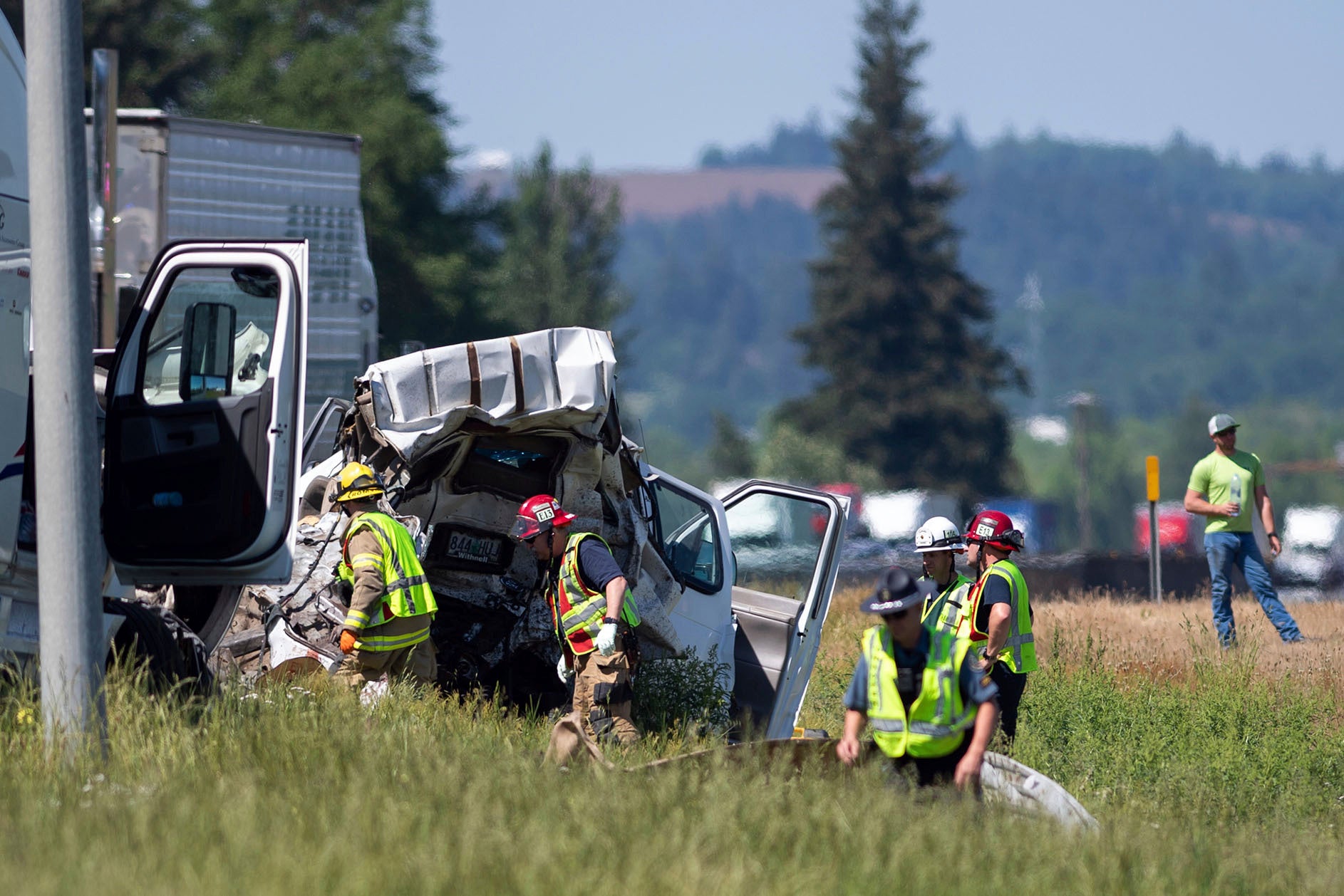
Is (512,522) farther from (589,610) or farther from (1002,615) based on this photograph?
(1002,615)

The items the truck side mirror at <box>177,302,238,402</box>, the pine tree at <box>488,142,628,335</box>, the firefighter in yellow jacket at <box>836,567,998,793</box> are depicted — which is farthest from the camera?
the pine tree at <box>488,142,628,335</box>

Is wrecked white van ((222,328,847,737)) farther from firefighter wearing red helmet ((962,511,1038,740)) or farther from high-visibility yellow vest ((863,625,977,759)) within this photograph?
high-visibility yellow vest ((863,625,977,759))

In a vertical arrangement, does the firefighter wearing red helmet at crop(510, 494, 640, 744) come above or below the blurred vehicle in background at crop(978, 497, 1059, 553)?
above

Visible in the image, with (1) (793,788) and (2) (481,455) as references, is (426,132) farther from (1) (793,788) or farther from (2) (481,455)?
(1) (793,788)

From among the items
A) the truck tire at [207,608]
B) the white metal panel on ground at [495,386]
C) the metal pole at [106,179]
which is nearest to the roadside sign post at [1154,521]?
the white metal panel on ground at [495,386]

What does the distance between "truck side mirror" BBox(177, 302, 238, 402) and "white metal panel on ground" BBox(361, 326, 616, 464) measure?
3.02 ft

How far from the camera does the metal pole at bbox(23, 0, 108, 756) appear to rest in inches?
248

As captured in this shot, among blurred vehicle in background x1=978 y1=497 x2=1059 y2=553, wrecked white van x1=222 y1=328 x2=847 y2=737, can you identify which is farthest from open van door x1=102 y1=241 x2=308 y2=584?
blurred vehicle in background x1=978 y1=497 x2=1059 y2=553

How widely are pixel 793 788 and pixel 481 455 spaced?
3962 millimetres

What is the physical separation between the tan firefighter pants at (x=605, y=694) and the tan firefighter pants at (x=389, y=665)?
846 millimetres

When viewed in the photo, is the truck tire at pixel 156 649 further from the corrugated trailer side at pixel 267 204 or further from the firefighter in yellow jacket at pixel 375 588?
the corrugated trailer side at pixel 267 204

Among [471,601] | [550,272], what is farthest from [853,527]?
[471,601]

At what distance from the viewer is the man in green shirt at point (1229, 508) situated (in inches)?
491

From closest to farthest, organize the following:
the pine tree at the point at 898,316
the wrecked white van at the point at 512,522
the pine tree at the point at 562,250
→ the wrecked white van at the point at 512,522, the pine tree at the point at 898,316, the pine tree at the point at 562,250
